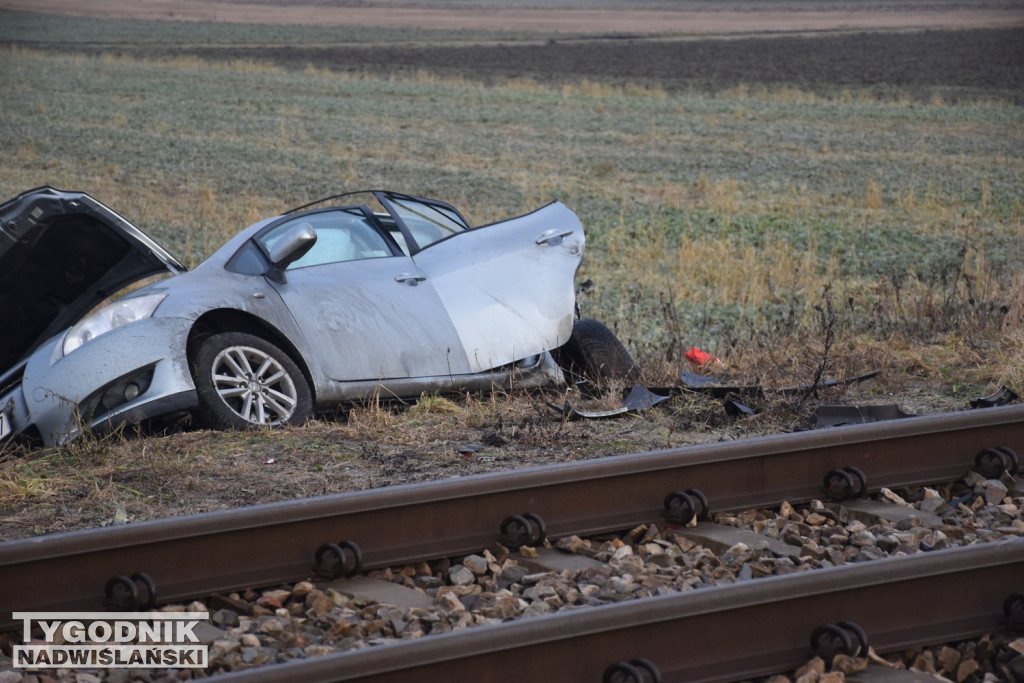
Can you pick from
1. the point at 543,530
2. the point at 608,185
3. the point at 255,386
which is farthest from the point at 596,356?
the point at 608,185

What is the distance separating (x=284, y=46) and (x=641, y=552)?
232 feet

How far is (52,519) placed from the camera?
515 cm

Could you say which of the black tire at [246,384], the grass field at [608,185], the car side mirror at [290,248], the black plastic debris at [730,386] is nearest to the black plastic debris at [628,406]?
the grass field at [608,185]

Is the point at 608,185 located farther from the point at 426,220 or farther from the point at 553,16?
the point at 553,16

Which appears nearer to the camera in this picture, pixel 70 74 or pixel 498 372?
pixel 498 372

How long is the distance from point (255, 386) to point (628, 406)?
86.8 inches

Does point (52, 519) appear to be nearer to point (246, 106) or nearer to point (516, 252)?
point (516, 252)

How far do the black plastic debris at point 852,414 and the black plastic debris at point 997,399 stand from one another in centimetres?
46

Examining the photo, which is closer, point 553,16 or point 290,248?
point 290,248

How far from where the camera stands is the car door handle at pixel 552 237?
7.71 m

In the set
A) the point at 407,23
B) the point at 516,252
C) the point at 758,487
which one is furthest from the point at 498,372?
the point at 407,23

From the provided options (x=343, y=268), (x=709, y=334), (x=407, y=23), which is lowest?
(x=709, y=334)

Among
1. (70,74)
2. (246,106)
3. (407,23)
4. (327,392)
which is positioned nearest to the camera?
(327,392)

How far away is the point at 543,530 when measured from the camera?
14.9ft
